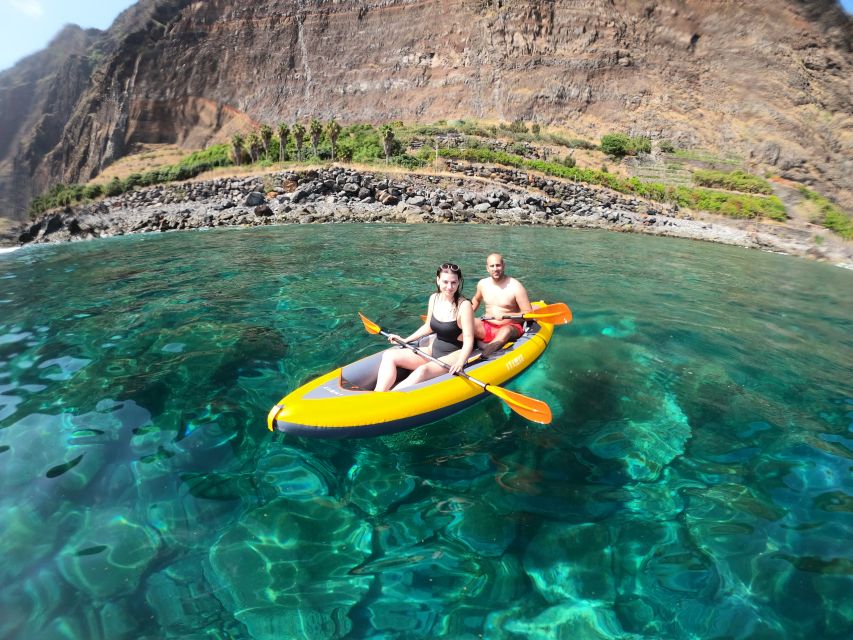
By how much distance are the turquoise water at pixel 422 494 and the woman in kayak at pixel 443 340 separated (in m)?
0.50

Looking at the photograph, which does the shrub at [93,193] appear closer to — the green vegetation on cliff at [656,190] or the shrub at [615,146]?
the green vegetation on cliff at [656,190]

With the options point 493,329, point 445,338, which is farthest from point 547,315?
point 445,338

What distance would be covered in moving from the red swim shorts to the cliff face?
3386cm

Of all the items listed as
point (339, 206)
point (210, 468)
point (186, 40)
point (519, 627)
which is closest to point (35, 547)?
point (210, 468)

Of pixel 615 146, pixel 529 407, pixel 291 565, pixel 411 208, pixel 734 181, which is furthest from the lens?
pixel 615 146

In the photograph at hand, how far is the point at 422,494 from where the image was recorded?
3.17 m

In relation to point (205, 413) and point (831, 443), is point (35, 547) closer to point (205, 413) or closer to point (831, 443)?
point (205, 413)

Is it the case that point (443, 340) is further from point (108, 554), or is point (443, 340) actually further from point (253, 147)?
point (253, 147)

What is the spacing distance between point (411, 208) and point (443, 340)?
18782mm

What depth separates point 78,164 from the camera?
2133 inches

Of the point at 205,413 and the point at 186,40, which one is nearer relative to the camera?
the point at 205,413

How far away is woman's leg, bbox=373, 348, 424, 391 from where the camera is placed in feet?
13.0

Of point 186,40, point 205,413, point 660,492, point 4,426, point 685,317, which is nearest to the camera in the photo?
point 660,492

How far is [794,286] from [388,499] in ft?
41.2
